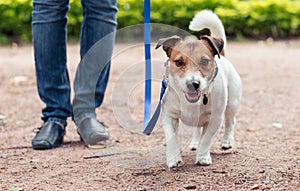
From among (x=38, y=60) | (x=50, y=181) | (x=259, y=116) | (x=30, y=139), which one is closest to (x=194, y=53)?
(x=50, y=181)

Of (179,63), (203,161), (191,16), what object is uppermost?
(179,63)

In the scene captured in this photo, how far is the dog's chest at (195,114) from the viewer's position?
320cm

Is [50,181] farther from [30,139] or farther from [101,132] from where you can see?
[30,139]

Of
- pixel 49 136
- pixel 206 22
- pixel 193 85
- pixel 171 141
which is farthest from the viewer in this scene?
pixel 49 136

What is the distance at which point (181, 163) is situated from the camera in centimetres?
346

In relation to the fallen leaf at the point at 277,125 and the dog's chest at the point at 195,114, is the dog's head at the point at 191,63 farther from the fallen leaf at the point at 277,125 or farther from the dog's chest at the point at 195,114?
the fallen leaf at the point at 277,125

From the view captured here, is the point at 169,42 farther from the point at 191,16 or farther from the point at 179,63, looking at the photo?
the point at 191,16

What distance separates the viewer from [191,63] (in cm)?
304

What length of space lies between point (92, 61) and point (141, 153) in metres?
0.70

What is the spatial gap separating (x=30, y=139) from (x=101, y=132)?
620mm

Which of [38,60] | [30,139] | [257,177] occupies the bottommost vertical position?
[30,139]

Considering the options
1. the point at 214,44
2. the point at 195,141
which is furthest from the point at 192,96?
the point at 195,141

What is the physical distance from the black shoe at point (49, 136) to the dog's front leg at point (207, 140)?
3.38 ft

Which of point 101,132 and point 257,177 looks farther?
point 101,132
